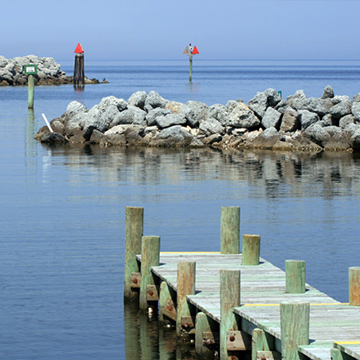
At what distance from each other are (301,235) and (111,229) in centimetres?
373

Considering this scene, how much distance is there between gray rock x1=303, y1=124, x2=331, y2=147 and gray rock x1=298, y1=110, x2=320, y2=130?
0.16 m

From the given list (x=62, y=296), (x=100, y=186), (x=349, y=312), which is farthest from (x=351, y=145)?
(x=349, y=312)

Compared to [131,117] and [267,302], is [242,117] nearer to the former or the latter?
[131,117]

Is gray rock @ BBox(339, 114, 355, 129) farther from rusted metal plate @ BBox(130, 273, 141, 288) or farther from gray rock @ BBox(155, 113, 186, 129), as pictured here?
rusted metal plate @ BBox(130, 273, 141, 288)

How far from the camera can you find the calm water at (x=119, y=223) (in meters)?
12.0

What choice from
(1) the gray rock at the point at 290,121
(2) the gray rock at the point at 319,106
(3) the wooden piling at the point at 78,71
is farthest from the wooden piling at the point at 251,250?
(3) the wooden piling at the point at 78,71

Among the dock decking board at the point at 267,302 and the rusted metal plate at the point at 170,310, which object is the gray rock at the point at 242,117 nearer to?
the dock decking board at the point at 267,302

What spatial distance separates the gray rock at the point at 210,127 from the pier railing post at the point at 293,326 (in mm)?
26908

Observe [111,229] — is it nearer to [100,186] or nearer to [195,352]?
[100,186]

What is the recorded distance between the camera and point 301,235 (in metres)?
17.9

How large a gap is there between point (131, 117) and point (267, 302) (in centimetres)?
2560

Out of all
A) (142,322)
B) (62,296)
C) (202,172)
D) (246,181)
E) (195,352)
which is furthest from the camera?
(202,172)

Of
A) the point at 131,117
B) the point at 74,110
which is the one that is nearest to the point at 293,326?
the point at 131,117

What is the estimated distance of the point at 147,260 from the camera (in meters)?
12.5
